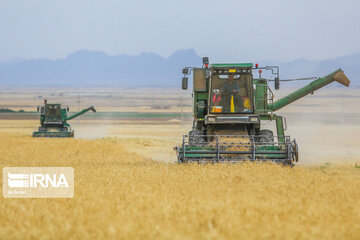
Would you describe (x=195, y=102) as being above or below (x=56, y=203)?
above

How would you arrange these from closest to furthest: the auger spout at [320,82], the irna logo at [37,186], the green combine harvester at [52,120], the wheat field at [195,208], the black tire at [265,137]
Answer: the wheat field at [195,208], the irna logo at [37,186], the black tire at [265,137], the auger spout at [320,82], the green combine harvester at [52,120]

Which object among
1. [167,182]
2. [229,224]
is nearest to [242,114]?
[167,182]

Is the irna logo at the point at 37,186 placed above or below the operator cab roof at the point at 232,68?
below

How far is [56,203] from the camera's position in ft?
30.4

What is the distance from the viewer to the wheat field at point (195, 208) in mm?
6836

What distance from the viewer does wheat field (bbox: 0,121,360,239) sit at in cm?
684

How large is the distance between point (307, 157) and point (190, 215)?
67.8ft

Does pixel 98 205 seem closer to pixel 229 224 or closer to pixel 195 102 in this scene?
pixel 229 224

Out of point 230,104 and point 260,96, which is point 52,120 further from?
point 260,96

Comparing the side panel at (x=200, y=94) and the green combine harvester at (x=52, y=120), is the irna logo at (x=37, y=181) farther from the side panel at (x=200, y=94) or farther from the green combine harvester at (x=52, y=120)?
the green combine harvester at (x=52, y=120)

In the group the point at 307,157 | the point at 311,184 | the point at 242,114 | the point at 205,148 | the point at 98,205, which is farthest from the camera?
the point at 307,157

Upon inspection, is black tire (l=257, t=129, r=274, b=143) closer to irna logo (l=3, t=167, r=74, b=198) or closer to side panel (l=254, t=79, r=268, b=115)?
side panel (l=254, t=79, r=268, b=115)

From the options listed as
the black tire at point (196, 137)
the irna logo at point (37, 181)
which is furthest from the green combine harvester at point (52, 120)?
the irna logo at point (37, 181)

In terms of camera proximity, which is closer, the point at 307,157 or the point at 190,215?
the point at 190,215
